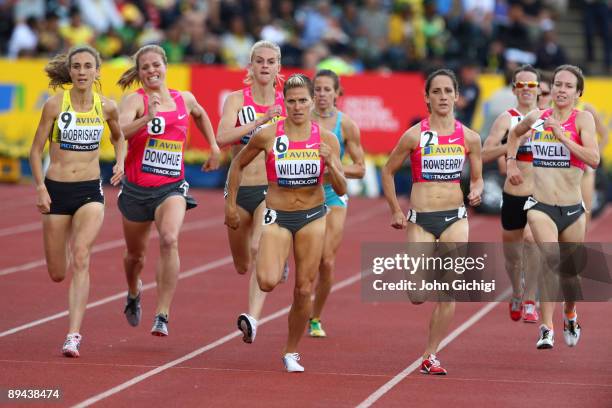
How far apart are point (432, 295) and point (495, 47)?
15.4m

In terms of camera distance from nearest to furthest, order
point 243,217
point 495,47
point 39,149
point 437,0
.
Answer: point 39,149 → point 243,217 → point 495,47 → point 437,0

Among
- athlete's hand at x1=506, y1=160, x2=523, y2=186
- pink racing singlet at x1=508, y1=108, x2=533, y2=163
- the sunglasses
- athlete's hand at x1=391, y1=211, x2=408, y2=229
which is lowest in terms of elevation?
athlete's hand at x1=391, y1=211, x2=408, y2=229

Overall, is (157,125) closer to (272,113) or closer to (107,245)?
(272,113)

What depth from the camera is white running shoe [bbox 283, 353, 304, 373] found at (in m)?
9.51

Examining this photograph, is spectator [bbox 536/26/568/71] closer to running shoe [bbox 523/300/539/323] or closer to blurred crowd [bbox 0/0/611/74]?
blurred crowd [bbox 0/0/611/74]

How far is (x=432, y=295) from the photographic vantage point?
9.65 metres

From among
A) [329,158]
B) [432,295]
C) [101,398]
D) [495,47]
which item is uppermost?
[495,47]

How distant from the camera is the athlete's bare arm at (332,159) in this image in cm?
930

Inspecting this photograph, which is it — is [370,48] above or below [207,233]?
above

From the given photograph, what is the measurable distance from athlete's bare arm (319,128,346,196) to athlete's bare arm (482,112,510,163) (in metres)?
2.45

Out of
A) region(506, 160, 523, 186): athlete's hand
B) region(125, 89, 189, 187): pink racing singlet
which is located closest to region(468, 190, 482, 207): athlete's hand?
region(506, 160, 523, 186): athlete's hand

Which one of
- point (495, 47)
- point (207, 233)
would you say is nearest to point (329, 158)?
point (207, 233)

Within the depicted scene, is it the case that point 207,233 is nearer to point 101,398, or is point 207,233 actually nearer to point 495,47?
point 495,47

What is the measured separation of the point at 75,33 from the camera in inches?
973
